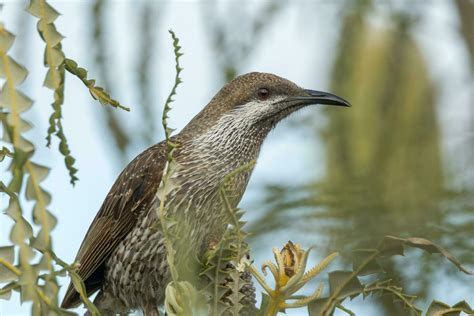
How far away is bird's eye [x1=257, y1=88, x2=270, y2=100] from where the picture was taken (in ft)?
18.7

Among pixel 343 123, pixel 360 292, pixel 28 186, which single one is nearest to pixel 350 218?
pixel 343 123

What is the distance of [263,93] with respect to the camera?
570 cm

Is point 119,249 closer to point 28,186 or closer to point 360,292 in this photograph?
point 360,292

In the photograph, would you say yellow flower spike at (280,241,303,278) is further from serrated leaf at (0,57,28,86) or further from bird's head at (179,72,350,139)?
bird's head at (179,72,350,139)

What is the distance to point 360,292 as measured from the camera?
261 centimetres

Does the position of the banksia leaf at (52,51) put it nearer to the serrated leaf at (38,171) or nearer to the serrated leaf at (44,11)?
the serrated leaf at (44,11)

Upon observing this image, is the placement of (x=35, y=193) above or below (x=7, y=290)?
above

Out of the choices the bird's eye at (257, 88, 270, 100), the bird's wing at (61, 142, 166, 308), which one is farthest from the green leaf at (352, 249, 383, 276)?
the bird's eye at (257, 88, 270, 100)

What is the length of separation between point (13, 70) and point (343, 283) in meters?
1.08

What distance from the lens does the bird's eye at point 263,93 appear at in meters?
5.69

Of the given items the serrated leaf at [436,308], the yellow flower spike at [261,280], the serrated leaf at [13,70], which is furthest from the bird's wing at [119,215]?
the serrated leaf at [13,70]

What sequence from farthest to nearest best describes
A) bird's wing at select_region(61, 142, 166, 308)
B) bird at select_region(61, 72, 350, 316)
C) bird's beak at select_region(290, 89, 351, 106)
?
bird's beak at select_region(290, 89, 351, 106), bird's wing at select_region(61, 142, 166, 308), bird at select_region(61, 72, 350, 316)

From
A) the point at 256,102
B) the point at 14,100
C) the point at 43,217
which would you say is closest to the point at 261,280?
the point at 43,217

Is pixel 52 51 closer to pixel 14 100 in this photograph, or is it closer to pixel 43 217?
pixel 14 100
